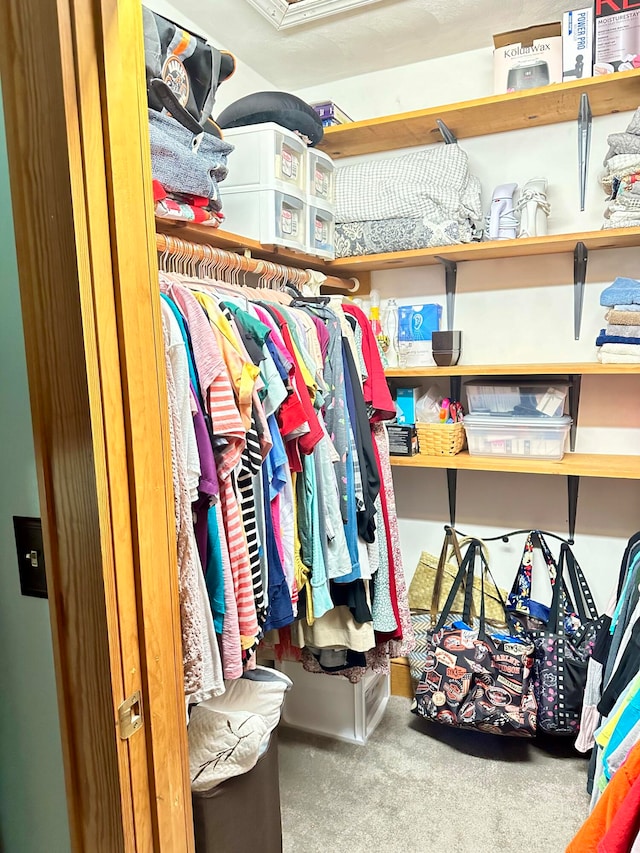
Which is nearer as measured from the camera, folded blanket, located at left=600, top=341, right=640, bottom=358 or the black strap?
folded blanket, located at left=600, top=341, right=640, bottom=358

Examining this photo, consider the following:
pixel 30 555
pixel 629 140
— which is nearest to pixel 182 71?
pixel 30 555

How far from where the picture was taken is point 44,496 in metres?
0.74

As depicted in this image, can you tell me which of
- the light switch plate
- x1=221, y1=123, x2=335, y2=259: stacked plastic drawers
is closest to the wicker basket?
x1=221, y1=123, x2=335, y2=259: stacked plastic drawers

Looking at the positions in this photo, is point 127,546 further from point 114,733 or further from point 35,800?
point 35,800

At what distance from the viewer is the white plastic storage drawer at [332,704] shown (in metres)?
2.21

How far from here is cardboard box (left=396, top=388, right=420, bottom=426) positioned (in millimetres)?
2387

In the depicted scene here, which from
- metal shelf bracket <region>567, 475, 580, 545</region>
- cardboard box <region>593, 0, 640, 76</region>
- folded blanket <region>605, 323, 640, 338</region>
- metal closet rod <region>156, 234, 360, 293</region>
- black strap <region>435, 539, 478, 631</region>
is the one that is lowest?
black strap <region>435, 539, 478, 631</region>

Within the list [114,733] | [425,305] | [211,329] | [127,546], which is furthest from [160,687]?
[425,305]

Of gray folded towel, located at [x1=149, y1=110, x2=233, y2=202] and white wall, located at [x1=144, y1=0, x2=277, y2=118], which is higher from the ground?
white wall, located at [x1=144, y1=0, x2=277, y2=118]

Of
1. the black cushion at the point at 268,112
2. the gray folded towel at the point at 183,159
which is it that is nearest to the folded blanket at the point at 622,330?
the black cushion at the point at 268,112

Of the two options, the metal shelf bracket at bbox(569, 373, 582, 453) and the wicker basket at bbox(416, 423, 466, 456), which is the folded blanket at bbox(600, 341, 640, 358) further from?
the wicker basket at bbox(416, 423, 466, 456)

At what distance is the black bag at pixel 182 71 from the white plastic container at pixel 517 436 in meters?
1.30

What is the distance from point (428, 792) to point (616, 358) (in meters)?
1.50

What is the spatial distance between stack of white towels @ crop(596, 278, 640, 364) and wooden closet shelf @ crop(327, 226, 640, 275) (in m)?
0.16
